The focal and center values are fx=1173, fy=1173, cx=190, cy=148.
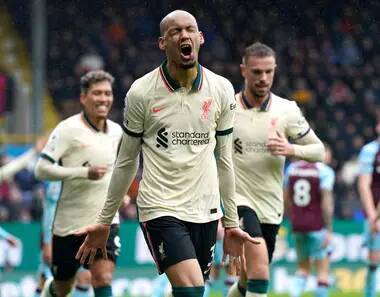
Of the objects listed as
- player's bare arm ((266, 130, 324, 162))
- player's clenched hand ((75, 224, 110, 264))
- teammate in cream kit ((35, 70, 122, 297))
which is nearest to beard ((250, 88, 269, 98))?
player's bare arm ((266, 130, 324, 162))

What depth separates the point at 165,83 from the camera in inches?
288

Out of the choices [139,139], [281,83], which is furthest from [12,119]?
[139,139]

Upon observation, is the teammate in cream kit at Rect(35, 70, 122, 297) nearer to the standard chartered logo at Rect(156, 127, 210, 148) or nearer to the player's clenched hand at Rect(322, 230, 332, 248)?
the standard chartered logo at Rect(156, 127, 210, 148)

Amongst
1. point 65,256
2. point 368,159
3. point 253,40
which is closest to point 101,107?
point 65,256

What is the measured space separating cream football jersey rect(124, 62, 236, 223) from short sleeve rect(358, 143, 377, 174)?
18.8 ft

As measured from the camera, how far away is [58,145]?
977cm

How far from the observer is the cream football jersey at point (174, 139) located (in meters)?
7.25

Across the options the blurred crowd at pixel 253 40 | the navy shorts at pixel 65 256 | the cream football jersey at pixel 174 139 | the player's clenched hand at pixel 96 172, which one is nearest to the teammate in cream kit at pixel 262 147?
the player's clenched hand at pixel 96 172

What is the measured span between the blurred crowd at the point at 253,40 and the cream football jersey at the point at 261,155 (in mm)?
11500

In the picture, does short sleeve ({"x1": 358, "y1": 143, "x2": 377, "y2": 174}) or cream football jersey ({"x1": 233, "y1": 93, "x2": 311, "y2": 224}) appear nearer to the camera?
cream football jersey ({"x1": 233, "y1": 93, "x2": 311, "y2": 224})

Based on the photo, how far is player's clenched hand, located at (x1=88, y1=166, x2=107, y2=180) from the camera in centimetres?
934

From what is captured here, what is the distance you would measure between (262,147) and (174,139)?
2.25m

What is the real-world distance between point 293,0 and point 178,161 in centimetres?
1810

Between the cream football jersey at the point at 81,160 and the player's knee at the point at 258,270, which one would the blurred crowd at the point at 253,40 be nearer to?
the cream football jersey at the point at 81,160
